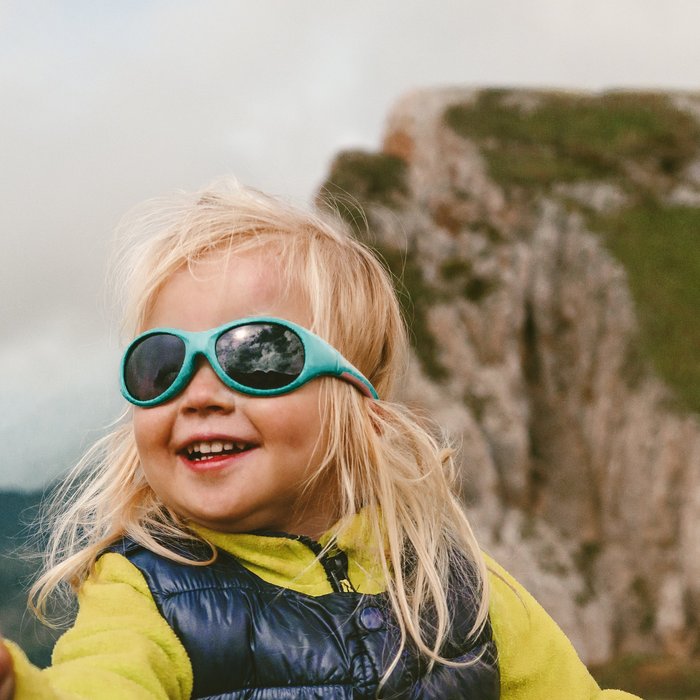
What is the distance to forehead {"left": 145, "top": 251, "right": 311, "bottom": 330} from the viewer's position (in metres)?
2.45

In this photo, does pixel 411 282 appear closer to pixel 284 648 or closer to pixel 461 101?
pixel 461 101

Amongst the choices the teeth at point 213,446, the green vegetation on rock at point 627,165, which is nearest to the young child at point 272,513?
the teeth at point 213,446

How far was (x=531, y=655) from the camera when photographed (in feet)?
8.80

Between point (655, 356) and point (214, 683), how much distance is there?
88.7 ft

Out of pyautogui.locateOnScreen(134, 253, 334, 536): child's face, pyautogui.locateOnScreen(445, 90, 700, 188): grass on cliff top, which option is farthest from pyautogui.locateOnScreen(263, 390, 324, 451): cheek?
pyautogui.locateOnScreen(445, 90, 700, 188): grass on cliff top

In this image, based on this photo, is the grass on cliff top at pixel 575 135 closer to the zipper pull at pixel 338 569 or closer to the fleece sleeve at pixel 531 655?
the fleece sleeve at pixel 531 655

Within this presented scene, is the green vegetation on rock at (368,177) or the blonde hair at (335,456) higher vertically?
the blonde hair at (335,456)

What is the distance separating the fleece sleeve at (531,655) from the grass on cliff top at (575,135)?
29876mm

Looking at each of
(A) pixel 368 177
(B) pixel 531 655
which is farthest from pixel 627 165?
(B) pixel 531 655

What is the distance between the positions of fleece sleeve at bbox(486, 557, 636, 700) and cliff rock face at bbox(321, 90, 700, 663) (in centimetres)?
2412

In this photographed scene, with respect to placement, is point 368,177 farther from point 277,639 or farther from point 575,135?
point 277,639

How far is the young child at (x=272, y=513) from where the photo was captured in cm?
218

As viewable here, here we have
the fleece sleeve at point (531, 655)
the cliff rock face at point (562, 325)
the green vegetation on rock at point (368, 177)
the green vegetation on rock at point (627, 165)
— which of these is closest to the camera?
the fleece sleeve at point (531, 655)

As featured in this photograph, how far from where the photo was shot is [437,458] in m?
2.76
